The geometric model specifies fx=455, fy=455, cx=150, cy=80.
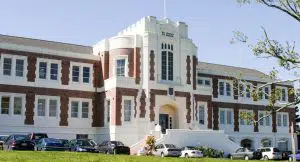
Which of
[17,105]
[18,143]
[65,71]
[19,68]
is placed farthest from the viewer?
[65,71]

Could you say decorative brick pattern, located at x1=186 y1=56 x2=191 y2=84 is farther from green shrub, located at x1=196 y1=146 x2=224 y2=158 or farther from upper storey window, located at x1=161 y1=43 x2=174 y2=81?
green shrub, located at x1=196 y1=146 x2=224 y2=158

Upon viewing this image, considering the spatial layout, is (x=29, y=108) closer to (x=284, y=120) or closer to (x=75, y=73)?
(x=75, y=73)

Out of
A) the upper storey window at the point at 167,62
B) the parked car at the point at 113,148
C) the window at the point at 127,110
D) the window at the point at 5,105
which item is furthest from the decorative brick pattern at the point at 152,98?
the window at the point at 5,105

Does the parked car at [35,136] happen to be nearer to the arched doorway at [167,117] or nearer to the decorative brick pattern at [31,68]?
the decorative brick pattern at [31,68]

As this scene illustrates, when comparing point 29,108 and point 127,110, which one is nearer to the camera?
point 29,108

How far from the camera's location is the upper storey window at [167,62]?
46.0 m

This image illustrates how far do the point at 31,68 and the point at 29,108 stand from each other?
3857 millimetres

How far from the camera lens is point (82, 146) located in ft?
119

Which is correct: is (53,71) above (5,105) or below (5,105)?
above

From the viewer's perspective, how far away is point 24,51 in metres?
43.2

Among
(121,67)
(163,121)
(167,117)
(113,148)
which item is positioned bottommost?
(113,148)

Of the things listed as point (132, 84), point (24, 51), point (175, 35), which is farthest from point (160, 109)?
point (24, 51)

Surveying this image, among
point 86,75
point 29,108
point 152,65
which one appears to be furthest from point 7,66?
point 152,65

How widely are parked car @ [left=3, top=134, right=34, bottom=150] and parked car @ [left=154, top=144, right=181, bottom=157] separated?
35.0ft
